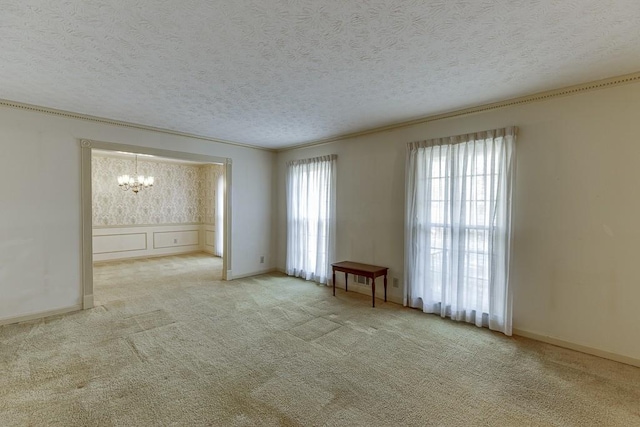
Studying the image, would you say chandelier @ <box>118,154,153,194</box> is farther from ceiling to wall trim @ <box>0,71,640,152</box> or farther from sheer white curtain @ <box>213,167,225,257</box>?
ceiling to wall trim @ <box>0,71,640,152</box>

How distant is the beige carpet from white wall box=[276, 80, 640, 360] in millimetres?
326

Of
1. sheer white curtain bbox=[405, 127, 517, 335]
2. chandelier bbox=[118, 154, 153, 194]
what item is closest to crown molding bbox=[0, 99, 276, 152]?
chandelier bbox=[118, 154, 153, 194]

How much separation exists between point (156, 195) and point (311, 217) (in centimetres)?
497

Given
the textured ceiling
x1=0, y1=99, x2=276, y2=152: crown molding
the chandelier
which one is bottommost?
the chandelier

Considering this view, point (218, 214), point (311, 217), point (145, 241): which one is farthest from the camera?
point (218, 214)

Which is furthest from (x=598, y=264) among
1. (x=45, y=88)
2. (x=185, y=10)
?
(x=45, y=88)

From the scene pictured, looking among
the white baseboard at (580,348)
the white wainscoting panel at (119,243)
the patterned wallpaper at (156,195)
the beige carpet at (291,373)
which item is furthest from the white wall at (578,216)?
the white wainscoting panel at (119,243)

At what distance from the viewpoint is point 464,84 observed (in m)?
2.92

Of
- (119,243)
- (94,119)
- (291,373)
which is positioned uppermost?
(94,119)

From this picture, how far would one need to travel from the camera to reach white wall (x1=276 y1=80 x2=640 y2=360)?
8.93 ft

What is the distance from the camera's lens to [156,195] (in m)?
8.12

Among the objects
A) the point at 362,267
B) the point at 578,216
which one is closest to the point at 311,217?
the point at 362,267

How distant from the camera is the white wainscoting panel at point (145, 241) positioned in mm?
7273

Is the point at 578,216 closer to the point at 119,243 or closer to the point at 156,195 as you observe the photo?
the point at 156,195
